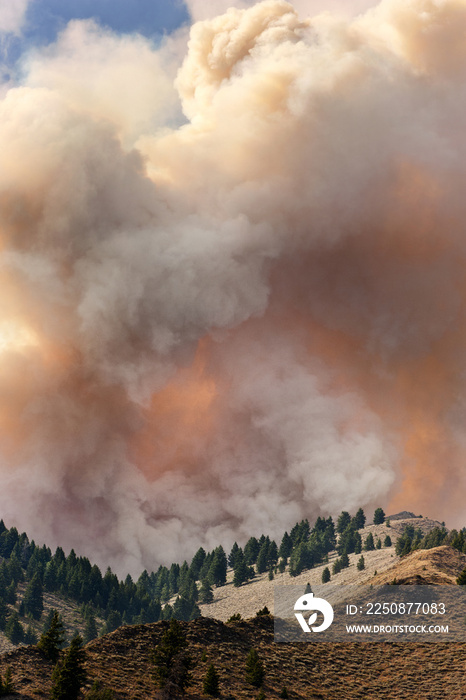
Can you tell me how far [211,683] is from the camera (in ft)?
277

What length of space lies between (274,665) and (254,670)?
845 cm

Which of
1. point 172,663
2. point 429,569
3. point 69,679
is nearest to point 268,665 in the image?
point 172,663

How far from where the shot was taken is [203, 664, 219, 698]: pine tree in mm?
84250

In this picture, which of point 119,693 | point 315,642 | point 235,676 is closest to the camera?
point 119,693

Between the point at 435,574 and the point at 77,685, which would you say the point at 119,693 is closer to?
the point at 77,685

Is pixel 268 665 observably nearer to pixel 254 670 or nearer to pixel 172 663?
pixel 254 670

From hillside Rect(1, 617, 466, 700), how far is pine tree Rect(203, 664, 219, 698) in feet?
3.77

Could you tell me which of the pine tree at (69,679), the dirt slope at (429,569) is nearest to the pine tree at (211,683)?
the pine tree at (69,679)

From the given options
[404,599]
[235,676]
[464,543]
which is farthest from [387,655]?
[464,543]

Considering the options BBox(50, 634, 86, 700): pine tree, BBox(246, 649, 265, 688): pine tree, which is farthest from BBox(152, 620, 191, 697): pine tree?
BBox(50, 634, 86, 700): pine tree

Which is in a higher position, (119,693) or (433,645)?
(433,645)

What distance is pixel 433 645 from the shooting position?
106000 millimetres

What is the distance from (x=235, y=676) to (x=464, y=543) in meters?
94.5

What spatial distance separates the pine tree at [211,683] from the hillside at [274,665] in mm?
1148
